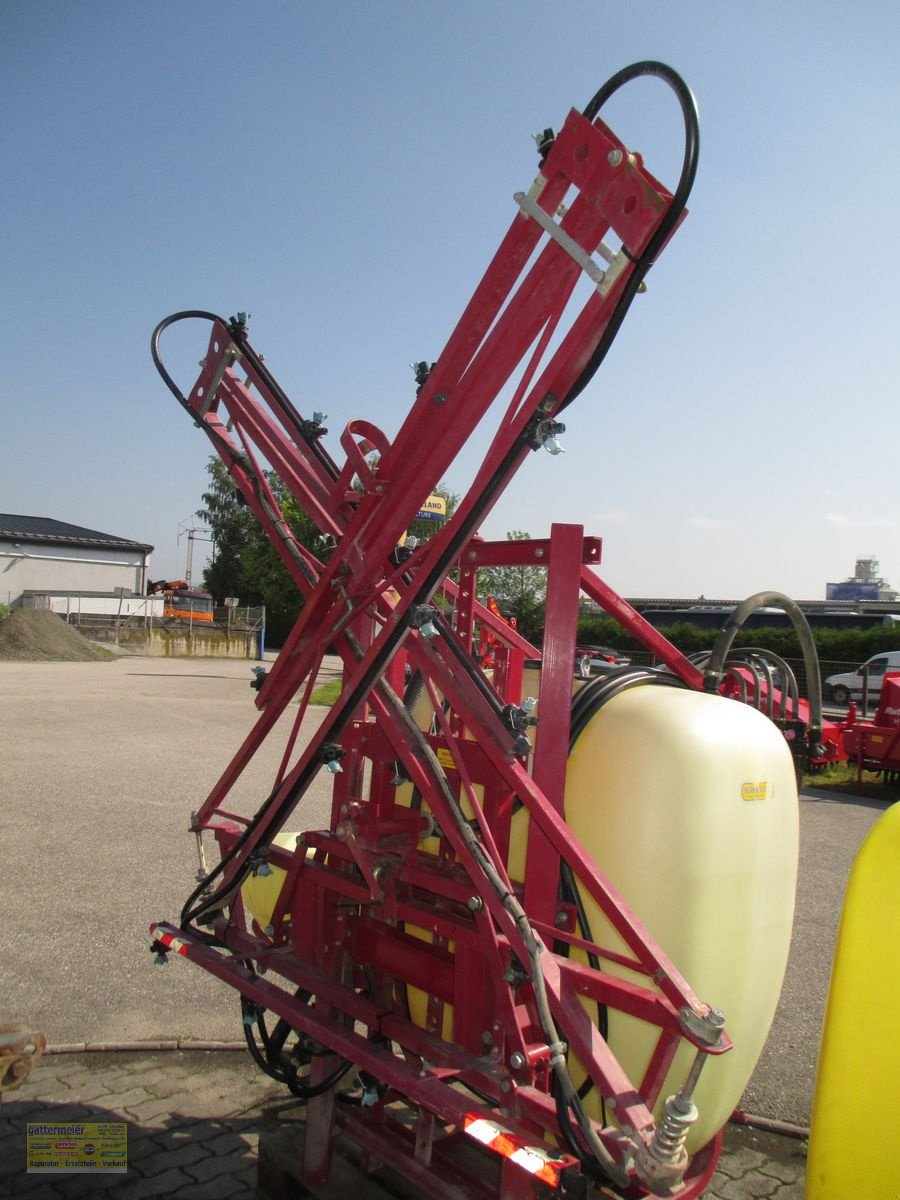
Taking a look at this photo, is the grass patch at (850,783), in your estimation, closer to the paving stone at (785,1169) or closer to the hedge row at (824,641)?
the paving stone at (785,1169)

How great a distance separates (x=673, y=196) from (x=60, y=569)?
50.1 meters

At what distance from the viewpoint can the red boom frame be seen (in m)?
2.18

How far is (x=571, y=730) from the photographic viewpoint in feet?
8.89

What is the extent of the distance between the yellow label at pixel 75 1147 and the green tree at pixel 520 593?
22.5 m

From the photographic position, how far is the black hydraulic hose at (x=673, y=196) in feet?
6.54

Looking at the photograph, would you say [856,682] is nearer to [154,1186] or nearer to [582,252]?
[154,1186]

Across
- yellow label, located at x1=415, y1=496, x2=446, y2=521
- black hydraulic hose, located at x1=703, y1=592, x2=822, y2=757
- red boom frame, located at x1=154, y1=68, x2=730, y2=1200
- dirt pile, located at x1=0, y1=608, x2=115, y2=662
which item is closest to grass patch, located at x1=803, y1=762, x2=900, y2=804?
yellow label, located at x1=415, y1=496, x2=446, y2=521

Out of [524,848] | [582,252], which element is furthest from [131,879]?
[582,252]

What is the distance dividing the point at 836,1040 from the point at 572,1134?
2.09 ft

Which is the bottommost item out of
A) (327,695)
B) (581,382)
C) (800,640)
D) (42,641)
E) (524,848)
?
(327,695)

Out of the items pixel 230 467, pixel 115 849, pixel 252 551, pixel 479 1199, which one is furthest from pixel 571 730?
pixel 252 551

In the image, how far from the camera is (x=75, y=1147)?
3.15 metres

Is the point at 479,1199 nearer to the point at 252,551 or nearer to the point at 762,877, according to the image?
the point at 762,877

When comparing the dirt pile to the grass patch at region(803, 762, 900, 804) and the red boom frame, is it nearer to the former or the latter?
the grass patch at region(803, 762, 900, 804)
